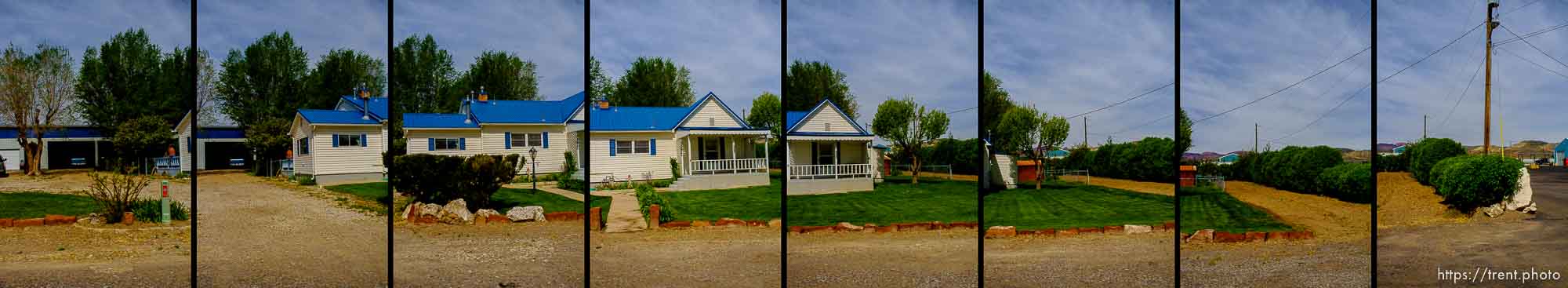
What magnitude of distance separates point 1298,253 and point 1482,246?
192 centimetres

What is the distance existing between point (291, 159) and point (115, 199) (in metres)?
5.07

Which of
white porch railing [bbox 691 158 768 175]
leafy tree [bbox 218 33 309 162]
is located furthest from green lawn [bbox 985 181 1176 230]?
leafy tree [bbox 218 33 309 162]

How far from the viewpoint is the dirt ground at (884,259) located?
6801mm

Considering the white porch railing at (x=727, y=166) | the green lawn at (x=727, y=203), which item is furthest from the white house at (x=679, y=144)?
the green lawn at (x=727, y=203)

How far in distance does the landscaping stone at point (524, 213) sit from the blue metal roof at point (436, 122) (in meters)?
2.44

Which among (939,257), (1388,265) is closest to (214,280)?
(939,257)

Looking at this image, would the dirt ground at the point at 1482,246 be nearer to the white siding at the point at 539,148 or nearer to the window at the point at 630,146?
the white siding at the point at 539,148

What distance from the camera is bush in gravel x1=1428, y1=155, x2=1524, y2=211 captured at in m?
9.25

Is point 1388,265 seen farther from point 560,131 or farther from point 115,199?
point 115,199

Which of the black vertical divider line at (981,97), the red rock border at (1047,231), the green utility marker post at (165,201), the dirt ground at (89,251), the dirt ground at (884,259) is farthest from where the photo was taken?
the red rock border at (1047,231)

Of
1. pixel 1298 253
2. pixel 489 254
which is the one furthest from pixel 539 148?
pixel 1298 253

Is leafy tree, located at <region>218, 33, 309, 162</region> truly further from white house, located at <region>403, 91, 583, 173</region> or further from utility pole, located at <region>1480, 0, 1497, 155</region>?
utility pole, located at <region>1480, 0, 1497, 155</region>

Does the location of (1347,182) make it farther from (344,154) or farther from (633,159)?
(633,159)

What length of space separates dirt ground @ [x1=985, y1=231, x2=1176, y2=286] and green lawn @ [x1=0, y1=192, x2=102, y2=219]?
1199 centimetres
